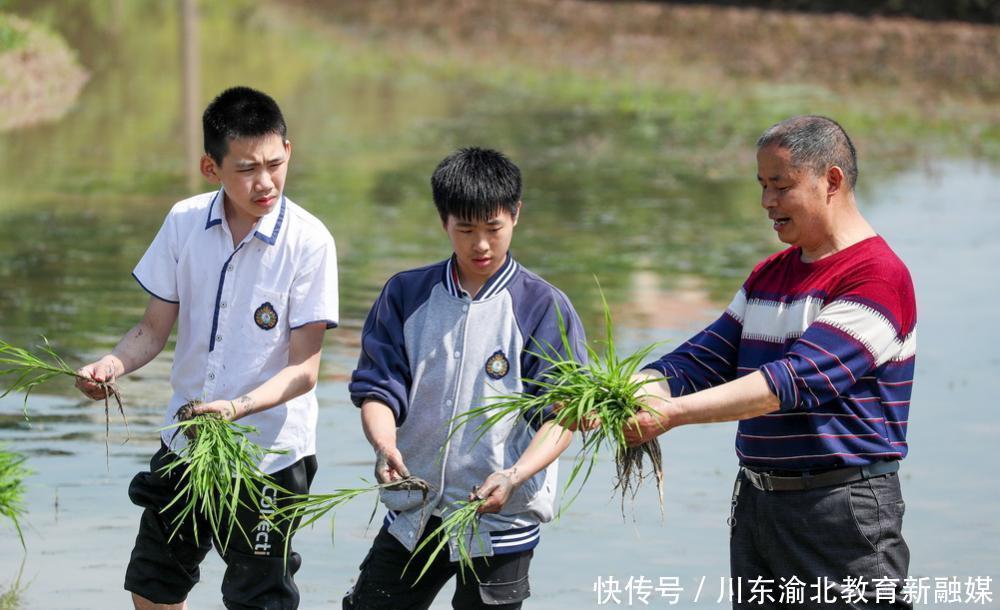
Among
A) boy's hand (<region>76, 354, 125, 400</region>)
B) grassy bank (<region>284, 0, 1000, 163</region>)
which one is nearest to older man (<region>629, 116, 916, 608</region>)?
boy's hand (<region>76, 354, 125, 400</region>)

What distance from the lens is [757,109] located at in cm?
2359

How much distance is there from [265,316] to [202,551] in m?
0.78

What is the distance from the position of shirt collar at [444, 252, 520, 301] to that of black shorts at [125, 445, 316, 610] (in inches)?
32.3

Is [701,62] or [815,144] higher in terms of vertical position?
[701,62]

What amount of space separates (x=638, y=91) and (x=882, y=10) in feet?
35.0

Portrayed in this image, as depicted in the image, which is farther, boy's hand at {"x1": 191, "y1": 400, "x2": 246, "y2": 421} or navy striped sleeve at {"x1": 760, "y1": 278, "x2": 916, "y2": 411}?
boy's hand at {"x1": 191, "y1": 400, "x2": 246, "y2": 421}

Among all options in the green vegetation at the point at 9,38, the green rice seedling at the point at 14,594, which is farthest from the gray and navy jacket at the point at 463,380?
the green vegetation at the point at 9,38

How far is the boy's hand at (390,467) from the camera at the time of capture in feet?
14.1

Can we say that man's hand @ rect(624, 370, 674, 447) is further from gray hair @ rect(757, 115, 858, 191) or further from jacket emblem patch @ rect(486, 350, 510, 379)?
gray hair @ rect(757, 115, 858, 191)

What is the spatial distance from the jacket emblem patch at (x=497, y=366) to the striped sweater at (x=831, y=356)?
2.13 feet

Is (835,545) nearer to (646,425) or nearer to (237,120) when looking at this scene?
(646,425)

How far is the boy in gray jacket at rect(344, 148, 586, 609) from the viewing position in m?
4.43

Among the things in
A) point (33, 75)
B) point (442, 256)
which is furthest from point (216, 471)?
point (33, 75)

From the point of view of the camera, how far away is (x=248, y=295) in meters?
4.88
